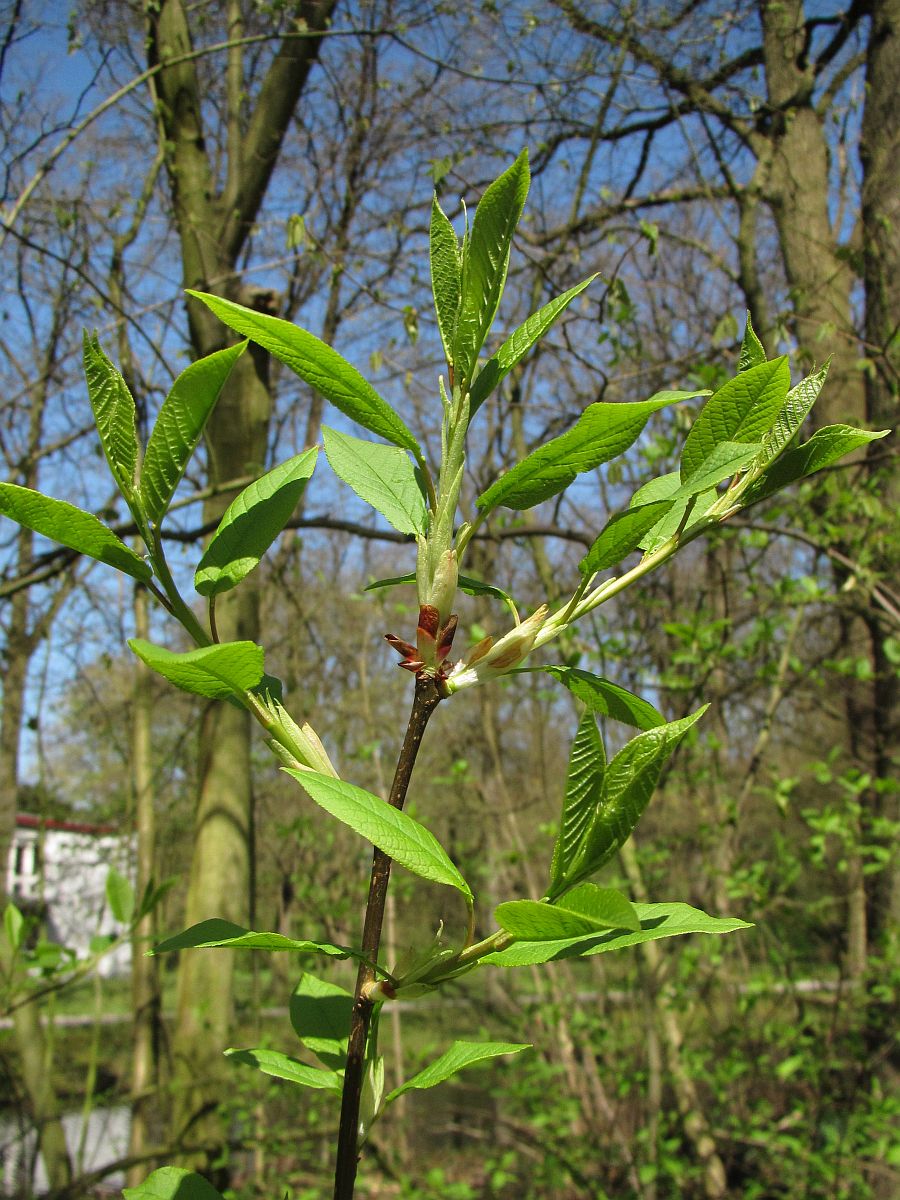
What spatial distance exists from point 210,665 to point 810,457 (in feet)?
0.99

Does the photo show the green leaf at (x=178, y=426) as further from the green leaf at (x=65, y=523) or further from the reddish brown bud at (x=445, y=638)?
the reddish brown bud at (x=445, y=638)

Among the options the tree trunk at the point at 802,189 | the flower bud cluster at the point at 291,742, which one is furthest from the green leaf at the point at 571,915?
the tree trunk at the point at 802,189

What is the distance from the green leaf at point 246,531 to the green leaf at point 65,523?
39 millimetres

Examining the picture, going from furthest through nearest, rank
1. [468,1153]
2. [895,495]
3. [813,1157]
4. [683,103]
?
[468,1153], [683,103], [895,495], [813,1157]

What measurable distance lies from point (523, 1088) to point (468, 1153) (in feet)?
7.40

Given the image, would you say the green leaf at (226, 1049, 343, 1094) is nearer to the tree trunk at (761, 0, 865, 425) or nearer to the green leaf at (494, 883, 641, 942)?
the green leaf at (494, 883, 641, 942)

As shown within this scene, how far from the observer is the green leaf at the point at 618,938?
1.22ft

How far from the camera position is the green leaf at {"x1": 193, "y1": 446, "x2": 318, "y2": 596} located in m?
0.48

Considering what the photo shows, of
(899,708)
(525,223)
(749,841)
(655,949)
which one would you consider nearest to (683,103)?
(525,223)

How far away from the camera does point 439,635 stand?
0.47 m

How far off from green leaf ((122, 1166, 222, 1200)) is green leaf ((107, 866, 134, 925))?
78 centimetres

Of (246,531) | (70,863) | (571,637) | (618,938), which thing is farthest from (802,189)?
(70,863)

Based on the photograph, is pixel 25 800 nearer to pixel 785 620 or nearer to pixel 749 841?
pixel 749 841

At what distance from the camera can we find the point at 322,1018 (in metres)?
0.54
